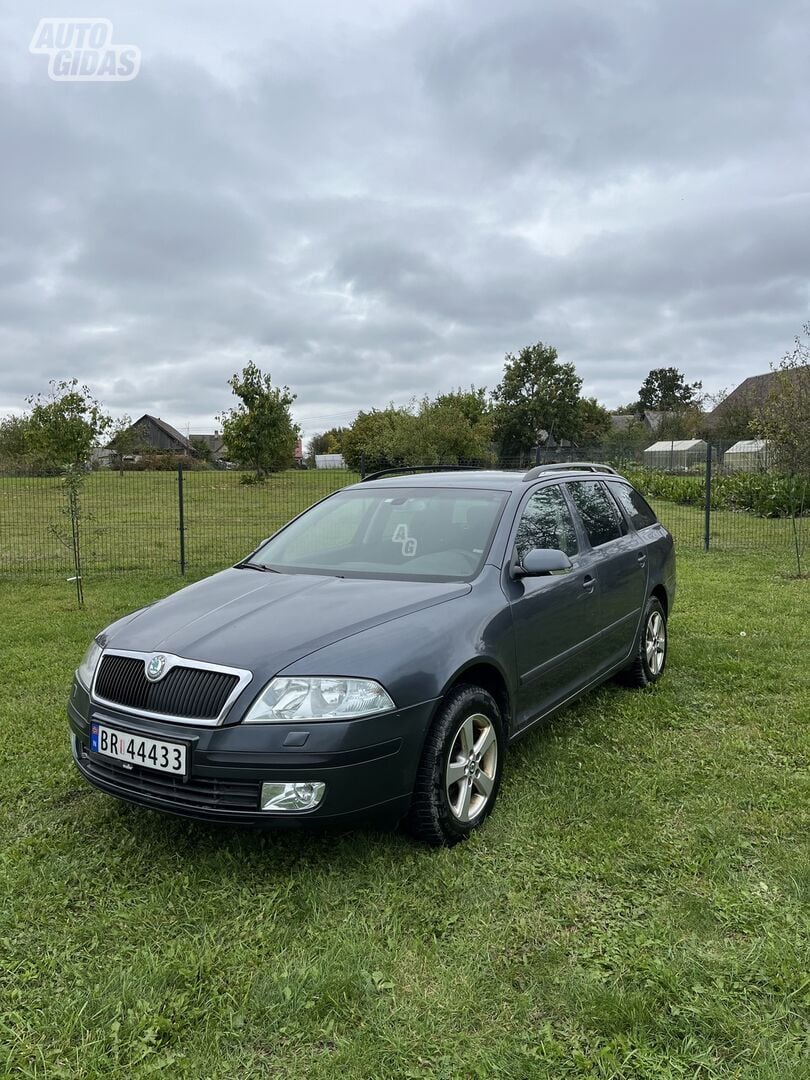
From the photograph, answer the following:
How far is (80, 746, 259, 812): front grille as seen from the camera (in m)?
2.79

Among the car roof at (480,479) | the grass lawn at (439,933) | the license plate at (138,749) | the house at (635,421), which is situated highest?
the house at (635,421)

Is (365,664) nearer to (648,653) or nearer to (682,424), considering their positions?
(648,653)

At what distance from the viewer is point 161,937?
105 inches

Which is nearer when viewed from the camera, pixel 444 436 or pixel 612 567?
pixel 612 567

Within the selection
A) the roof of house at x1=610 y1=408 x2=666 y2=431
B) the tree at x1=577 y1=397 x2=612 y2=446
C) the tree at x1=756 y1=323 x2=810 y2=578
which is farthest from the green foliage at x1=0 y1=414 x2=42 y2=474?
the roof of house at x1=610 y1=408 x2=666 y2=431

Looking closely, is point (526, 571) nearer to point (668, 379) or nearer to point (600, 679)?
point (600, 679)

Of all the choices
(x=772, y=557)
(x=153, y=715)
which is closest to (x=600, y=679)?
(x=153, y=715)

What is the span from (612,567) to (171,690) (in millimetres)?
2972

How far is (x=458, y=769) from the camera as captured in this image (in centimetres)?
325

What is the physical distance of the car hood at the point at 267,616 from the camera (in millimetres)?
3033

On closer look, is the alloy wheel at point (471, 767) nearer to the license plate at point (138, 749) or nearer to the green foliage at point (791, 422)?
the license plate at point (138, 749)

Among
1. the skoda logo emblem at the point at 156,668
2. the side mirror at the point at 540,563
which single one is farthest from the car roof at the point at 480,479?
the skoda logo emblem at the point at 156,668

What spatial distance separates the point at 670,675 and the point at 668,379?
111 meters

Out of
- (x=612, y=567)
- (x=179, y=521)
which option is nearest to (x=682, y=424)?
(x=179, y=521)
